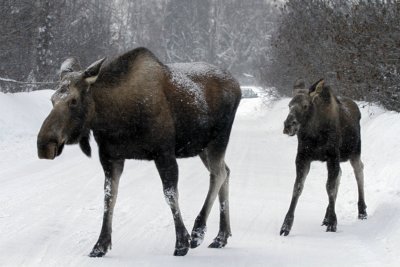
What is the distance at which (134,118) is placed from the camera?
5945mm

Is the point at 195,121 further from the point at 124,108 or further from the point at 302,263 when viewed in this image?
the point at 302,263

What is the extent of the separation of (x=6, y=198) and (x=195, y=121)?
3.76 metres

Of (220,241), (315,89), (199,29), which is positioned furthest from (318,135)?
(199,29)

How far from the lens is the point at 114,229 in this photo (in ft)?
23.7

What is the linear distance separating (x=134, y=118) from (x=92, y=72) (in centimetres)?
60

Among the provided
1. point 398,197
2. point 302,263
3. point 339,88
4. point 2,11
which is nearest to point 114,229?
point 302,263

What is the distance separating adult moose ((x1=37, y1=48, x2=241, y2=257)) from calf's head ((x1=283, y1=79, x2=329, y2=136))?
1434 millimetres

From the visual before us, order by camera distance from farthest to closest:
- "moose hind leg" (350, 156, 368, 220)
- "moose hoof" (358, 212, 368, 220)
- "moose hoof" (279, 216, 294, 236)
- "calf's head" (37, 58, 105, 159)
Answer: "moose hind leg" (350, 156, 368, 220)
"moose hoof" (358, 212, 368, 220)
"moose hoof" (279, 216, 294, 236)
"calf's head" (37, 58, 105, 159)

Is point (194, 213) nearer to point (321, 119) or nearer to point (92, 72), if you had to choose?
point (321, 119)

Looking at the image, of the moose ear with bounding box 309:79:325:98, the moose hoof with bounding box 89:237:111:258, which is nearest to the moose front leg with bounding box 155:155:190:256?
the moose hoof with bounding box 89:237:111:258

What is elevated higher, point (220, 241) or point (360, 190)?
point (220, 241)

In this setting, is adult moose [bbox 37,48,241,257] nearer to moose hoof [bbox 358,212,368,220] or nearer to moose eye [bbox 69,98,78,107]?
moose eye [bbox 69,98,78,107]

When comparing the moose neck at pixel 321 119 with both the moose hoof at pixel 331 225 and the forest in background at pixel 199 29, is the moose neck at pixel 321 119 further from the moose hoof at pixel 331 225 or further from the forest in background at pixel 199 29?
the forest in background at pixel 199 29

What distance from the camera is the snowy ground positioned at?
613 centimetres
